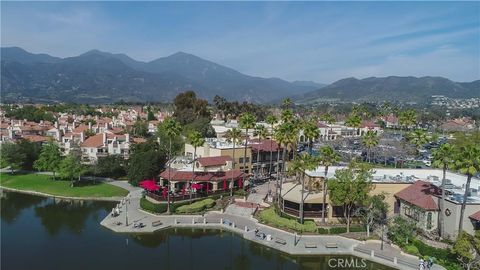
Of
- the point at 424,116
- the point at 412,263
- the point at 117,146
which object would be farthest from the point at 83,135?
the point at 424,116

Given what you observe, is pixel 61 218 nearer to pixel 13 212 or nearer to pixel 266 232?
pixel 13 212

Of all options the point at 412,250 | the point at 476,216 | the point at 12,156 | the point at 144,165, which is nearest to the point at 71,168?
the point at 144,165

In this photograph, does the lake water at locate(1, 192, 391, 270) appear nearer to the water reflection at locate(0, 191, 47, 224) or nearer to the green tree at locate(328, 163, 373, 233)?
the water reflection at locate(0, 191, 47, 224)

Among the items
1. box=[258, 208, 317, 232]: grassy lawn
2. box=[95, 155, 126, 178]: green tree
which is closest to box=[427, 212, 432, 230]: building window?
box=[258, 208, 317, 232]: grassy lawn

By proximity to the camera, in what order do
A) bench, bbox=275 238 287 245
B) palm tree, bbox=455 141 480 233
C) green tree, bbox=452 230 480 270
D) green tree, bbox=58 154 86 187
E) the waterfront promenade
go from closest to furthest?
green tree, bbox=452 230 480 270, palm tree, bbox=455 141 480 233, the waterfront promenade, bench, bbox=275 238 287 245, green tree, bbox=58 154 86 187

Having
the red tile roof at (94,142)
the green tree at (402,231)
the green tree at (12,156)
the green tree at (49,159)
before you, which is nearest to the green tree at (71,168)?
the green tree at (49,159)

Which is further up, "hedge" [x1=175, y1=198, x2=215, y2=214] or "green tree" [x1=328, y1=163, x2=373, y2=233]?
"green tree" [x1=328, y1=163, x2=373, y2=233]
